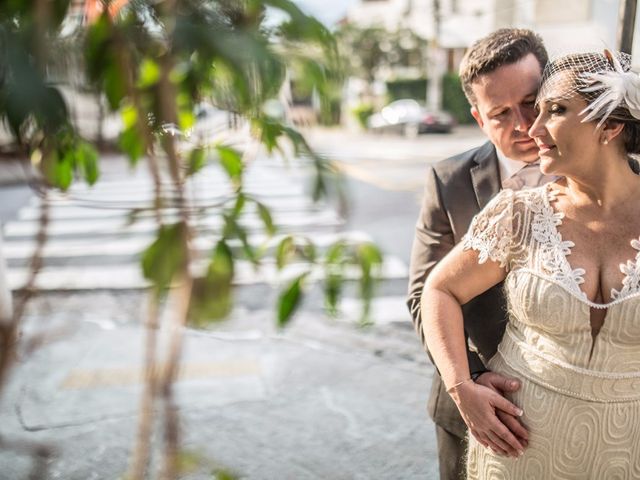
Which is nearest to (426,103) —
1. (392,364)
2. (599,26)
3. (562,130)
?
(599,26)

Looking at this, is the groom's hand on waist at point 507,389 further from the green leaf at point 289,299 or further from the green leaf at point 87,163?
the green leaf at point 87,163

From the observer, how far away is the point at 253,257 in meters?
0.91

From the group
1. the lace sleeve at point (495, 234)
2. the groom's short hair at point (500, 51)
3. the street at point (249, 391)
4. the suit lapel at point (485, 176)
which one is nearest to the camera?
the lace sleeve at point (495, 234)

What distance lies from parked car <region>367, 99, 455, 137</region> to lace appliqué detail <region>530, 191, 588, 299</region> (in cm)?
2247

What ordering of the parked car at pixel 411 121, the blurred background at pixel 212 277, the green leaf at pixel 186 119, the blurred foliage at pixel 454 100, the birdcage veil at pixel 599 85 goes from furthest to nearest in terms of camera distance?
1. the blurred foliage at pixel 454 100
2. the parked car at pixel 411 121
3. the birdcage veil at pixel 599 85
4. the green leaf at pixel 186 119
5. the blurred background at pixel 212 277

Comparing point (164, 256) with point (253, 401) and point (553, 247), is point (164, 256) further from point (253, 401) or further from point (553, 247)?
point (253, 401)

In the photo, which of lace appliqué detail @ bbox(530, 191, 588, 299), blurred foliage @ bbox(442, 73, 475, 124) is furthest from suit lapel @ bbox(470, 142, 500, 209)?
blurred foliage @ bbox(442, 73, 475, 124)

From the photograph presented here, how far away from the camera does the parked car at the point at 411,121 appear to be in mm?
23884

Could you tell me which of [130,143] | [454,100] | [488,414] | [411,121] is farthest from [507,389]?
[454,100]

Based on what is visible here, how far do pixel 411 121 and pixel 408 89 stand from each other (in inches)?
263

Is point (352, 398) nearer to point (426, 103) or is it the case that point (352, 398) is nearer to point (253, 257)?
point (253, 257)

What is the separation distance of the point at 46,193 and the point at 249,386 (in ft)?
10.9

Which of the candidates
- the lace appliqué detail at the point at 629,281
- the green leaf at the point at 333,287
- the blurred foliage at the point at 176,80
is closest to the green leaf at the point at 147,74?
the blurred foliage at the point at 176,80

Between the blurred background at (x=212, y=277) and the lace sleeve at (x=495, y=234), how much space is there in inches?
11.5
